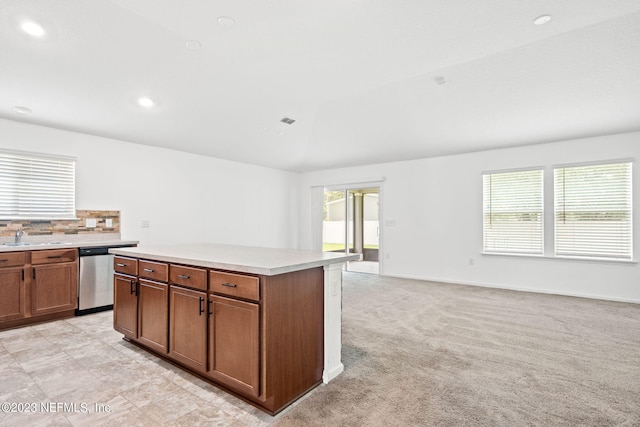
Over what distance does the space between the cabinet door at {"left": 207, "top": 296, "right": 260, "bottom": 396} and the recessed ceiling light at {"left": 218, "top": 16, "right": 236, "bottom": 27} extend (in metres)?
2.35

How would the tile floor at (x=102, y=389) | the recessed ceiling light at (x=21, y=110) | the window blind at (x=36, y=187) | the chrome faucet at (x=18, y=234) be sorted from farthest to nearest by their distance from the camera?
the window blind at (x=36, y=187) < the chrome faucet at (x=18, y=234) < the recessed ceiling light at (x=21, y=110) < the tile floor at (x=102, y=389)

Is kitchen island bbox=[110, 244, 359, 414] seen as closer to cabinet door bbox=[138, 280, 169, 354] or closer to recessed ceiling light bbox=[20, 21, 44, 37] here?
cabinet door bbox=[138, 280, 169, 354]

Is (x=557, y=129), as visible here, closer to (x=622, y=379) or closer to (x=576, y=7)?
(x=576, y=7)

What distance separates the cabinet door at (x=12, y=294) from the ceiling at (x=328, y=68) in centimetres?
196

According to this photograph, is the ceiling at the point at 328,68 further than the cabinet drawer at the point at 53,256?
No

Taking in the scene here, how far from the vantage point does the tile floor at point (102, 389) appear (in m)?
1.90

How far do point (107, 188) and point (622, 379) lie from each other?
243 inches

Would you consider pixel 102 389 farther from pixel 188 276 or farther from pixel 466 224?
pixel 466 224

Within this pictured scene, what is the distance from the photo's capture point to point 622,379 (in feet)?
7.79

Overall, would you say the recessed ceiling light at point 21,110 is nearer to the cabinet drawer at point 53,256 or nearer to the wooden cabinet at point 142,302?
the cabinet drawer at point 53,256

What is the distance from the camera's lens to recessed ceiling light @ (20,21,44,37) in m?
2.77

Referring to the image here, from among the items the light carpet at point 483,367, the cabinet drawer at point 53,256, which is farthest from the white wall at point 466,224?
the cabinet drawer at point 53,256

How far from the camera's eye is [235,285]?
2.03m

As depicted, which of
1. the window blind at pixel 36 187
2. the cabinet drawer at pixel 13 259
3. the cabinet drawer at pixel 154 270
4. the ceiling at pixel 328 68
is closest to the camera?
the cabinet drawer at pixel 154 270
